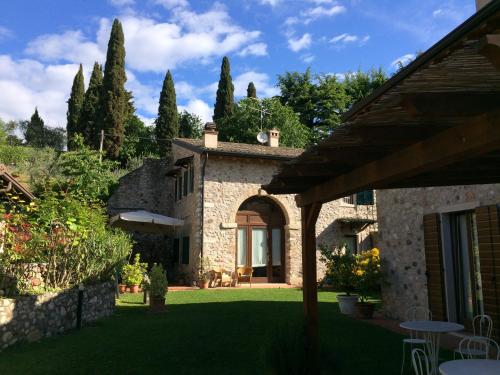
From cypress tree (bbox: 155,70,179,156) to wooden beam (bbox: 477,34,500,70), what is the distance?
95.1 ft

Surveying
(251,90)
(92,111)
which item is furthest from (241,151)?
(251,90)

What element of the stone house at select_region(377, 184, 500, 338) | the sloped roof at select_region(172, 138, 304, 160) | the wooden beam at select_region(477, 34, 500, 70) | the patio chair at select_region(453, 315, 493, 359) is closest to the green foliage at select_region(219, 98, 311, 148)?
the sloped roof at select_region(172, 138, 304, 160)

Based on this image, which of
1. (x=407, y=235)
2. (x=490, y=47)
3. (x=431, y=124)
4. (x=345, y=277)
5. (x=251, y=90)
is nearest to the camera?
(x=490, y=47)

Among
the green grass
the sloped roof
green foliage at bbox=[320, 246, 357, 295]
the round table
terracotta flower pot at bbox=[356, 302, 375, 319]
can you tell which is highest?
the sloped roof

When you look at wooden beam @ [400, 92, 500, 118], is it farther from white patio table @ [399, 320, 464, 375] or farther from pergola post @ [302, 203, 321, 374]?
pergola post @ [302, 203, 321, 374]

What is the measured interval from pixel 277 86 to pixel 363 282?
1033 inches

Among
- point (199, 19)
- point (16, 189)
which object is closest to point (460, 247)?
point (199, 19)

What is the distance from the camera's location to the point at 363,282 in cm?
841

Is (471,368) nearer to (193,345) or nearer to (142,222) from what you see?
(193,345)

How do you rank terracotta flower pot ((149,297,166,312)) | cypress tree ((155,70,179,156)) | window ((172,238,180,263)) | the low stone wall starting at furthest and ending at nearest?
cypress tree ((155,70,179,156)) < window ((172,238,180,263)) < terracotta flower pot ((149,297,166,312)) < the low stone wall

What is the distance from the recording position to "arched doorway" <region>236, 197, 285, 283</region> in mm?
15570

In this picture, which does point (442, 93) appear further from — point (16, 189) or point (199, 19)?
point (16, 189)

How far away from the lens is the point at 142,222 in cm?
1466

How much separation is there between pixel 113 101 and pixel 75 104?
769 cm
